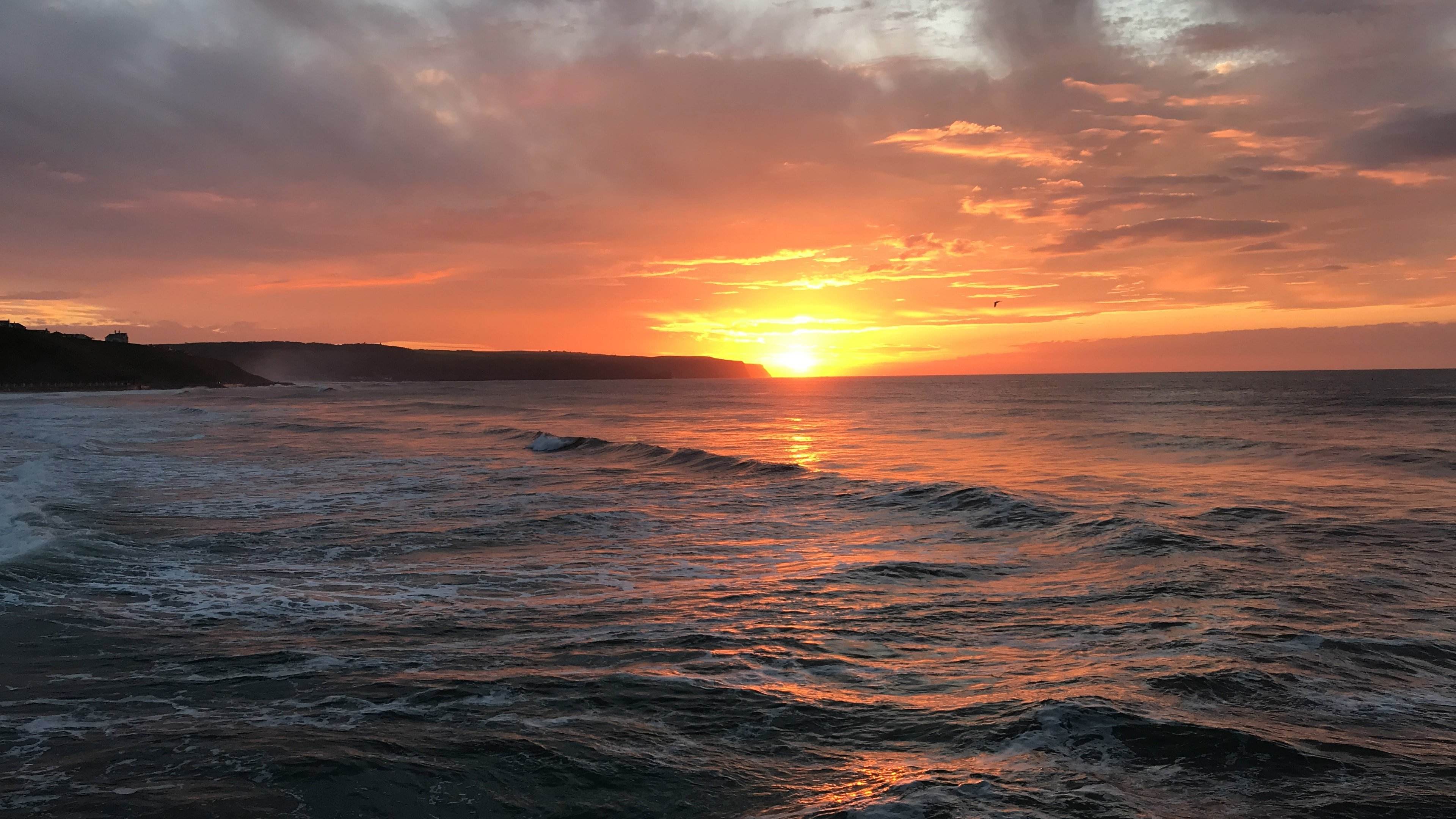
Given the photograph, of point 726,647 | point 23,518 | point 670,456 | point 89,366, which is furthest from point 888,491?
point 89,366

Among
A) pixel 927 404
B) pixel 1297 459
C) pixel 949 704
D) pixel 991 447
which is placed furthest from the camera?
pixel 927 404

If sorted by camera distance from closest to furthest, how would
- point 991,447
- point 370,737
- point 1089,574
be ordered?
point 370,737, point 1089,574, point 991,447

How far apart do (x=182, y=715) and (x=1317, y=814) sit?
29.9 ft

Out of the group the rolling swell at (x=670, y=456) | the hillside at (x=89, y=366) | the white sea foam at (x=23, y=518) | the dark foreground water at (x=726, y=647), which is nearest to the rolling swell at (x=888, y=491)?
the rolling swell at (x=670, y=456)

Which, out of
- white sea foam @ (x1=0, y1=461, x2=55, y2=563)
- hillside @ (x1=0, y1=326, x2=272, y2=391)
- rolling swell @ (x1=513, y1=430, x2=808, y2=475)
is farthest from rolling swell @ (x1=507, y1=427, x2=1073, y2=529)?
hillside @ (x1=0, y1=326, x2=272, y2=391)

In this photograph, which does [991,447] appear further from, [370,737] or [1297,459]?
[370,737]

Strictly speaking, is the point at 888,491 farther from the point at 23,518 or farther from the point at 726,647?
the point at 23,518

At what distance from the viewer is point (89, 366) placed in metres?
132

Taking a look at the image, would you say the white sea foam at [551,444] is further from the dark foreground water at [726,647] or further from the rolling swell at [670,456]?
the dark foreground water at [726,647]

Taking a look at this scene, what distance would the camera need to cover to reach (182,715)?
24.1 feet

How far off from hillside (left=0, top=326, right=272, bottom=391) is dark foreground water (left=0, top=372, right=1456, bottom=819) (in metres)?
121

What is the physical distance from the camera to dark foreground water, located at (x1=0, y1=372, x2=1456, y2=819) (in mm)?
6238

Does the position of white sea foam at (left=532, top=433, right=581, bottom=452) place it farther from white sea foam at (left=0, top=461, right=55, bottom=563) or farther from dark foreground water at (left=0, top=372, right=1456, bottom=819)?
white sea foam at (left=0, top=461, right=55, bottom=563)

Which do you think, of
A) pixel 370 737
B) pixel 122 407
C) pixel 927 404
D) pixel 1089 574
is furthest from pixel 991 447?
pixel 122 407
